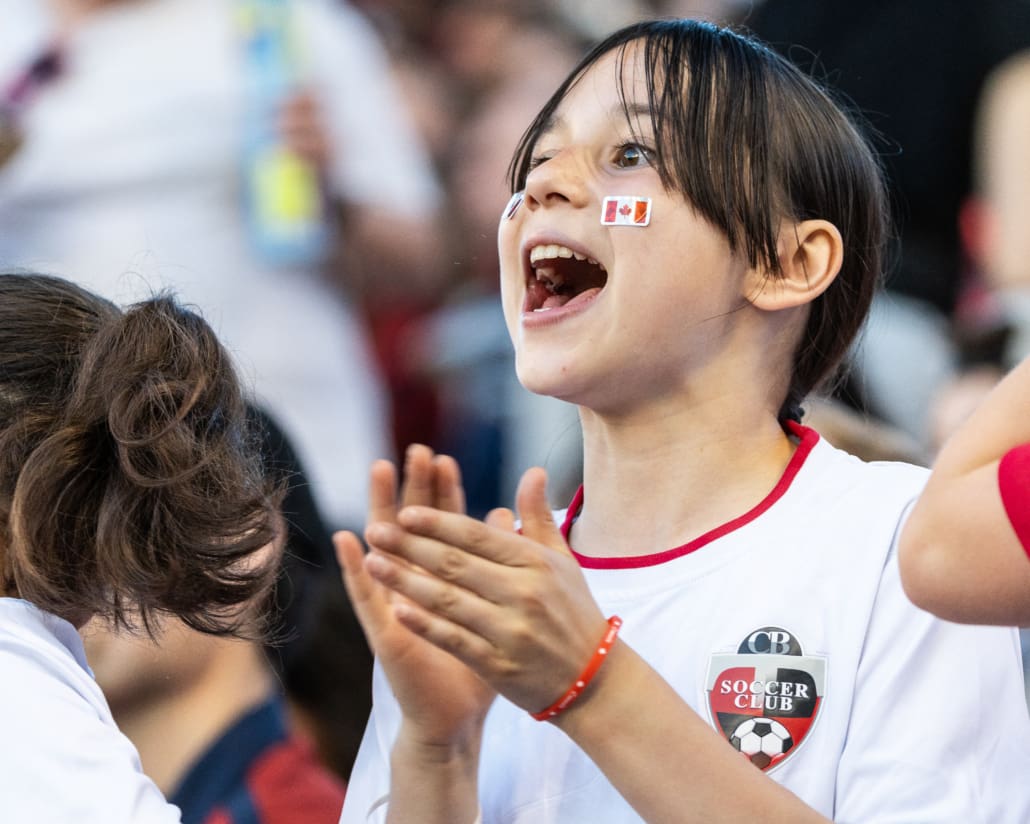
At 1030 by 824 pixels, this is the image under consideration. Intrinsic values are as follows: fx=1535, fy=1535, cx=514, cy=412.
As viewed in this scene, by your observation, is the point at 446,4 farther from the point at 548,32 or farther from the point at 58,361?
the point at 58,361

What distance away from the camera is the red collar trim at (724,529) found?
1574mm

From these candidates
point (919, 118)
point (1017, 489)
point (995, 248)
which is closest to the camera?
point (1017, 489)

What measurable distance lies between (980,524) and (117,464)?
90cm

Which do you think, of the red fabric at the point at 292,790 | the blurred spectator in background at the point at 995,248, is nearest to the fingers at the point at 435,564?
the red fabric at the point at 292,790

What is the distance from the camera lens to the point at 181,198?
3.71 meters

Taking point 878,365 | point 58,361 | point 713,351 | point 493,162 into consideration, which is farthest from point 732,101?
point 493,162

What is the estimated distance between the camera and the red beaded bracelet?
129cm

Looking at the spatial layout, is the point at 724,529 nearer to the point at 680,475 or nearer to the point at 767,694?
the point at 680,475

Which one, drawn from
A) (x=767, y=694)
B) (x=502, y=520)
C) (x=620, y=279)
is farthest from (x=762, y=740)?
(x=620, y=279)

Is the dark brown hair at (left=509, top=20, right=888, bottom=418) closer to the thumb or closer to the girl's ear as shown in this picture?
the girl's ear

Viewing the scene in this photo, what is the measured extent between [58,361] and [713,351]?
693 mm

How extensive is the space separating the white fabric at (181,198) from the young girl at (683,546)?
198 cm

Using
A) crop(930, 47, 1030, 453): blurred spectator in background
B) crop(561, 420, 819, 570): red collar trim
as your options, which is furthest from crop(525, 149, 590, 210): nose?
crop(930, 47, 1030, 453): blurred spectator in background

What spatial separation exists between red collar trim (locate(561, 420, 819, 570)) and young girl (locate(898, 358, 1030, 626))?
0.40 metres
